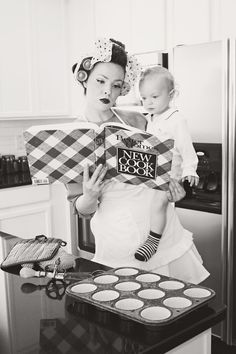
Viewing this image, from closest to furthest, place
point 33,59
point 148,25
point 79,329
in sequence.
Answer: point 79,329 < point 148,25 < point 33,59

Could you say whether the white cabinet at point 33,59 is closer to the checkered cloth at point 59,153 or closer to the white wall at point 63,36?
the white wall at point 63,36

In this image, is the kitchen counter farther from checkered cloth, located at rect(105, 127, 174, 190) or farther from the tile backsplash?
the tile backsplash

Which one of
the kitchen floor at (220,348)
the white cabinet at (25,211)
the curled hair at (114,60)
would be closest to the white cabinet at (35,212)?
the white cabinet at (25,211)

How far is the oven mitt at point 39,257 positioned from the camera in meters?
1.35

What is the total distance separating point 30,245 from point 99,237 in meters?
0.24

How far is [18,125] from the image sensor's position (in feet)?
12.6

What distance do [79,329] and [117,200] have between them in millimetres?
610

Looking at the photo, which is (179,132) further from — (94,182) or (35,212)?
(35,212)

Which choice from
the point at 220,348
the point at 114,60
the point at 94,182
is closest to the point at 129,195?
the point at 94,182

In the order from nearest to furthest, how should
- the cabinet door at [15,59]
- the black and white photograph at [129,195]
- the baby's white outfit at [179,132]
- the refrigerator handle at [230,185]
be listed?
1. the black and white photograph at [129,195]
2. the baby's white outfit at [179,132]
3. the refrigerator handle at [230,185]
4. the cabinet door at [15,59]

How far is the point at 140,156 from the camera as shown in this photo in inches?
50.8

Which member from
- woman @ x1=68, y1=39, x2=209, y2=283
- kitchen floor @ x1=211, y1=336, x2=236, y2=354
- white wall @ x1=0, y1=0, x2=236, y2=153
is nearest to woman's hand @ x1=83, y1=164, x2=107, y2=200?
woman @ x1=68, y1=39, x2=209, y2=283

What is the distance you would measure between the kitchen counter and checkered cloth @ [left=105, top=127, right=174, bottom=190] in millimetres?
395

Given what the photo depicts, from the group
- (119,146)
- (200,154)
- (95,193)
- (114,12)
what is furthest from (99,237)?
(114,12)
